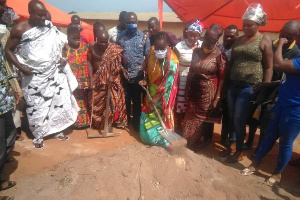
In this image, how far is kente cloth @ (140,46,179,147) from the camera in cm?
364

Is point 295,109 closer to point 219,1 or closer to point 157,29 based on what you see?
point 157,29

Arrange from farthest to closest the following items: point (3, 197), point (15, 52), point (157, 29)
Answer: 1. point (157, 29)
2. point (15, 52)
3. point (3, 197)

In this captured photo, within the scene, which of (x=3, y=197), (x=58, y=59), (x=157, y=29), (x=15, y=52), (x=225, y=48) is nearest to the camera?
(x=3, y=197)

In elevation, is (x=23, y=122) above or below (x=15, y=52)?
below

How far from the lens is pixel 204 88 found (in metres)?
3.50

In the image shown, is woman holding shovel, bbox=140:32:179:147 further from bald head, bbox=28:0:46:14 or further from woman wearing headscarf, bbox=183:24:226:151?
bald head, bbox=28:0:46:14

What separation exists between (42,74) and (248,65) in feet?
9.40

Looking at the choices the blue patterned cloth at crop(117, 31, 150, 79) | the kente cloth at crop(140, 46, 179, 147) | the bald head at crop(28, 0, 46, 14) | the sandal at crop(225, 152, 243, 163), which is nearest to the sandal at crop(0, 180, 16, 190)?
the kente cloth at crop(140, 46, 179, 147)

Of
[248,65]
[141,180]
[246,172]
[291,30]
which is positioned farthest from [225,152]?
[291,30]

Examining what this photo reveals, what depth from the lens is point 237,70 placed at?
10.4 ft

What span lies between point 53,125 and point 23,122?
2.87 feet

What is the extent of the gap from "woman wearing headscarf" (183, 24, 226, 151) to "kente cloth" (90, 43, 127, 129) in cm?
127

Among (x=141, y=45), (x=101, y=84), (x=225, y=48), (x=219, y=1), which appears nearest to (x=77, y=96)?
(x=101, y=84)

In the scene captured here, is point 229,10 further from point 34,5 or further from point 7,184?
point 7,184
